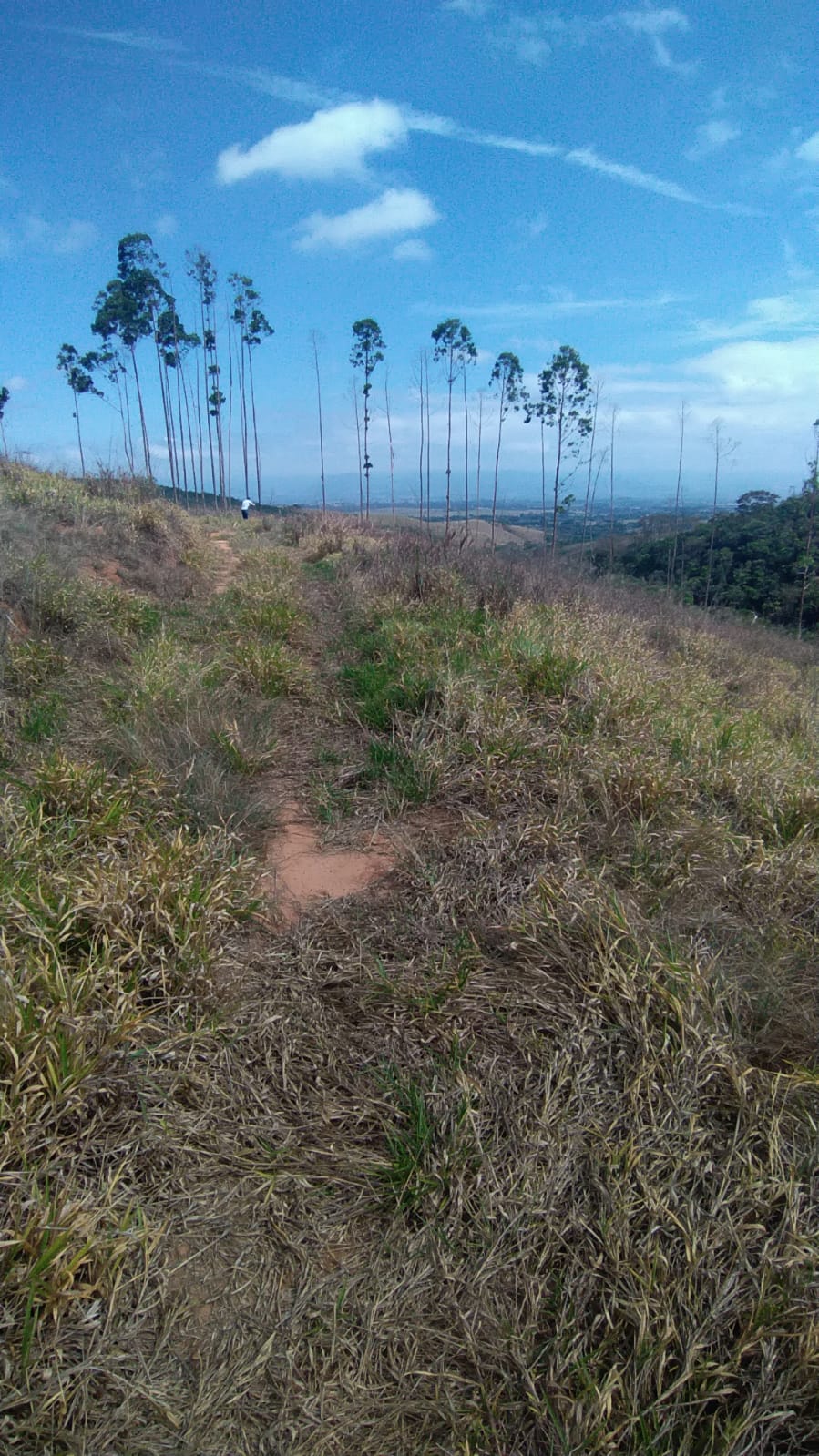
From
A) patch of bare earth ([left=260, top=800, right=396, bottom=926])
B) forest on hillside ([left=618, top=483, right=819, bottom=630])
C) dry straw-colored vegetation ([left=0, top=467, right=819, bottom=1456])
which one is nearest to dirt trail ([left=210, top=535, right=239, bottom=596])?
dry straw-colored vegetation ([left=0, top=467, right=819, bottom=1456])

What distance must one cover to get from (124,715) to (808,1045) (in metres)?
3.72

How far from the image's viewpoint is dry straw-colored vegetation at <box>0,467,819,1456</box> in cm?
136

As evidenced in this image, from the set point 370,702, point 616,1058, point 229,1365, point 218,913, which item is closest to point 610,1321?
point 616,1058

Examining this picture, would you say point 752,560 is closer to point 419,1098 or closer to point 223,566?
point 223,566

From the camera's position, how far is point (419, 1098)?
1882mm

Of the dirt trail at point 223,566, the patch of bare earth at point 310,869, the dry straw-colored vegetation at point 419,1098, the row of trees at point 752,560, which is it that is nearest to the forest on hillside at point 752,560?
the row of trees at point 752,560

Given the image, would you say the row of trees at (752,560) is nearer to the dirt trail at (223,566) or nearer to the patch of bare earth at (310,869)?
the dirt trail at (223,566)

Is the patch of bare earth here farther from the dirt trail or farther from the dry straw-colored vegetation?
the dirt trail


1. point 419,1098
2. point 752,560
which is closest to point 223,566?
point 419,1098

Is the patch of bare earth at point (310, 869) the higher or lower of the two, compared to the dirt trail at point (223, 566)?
lower

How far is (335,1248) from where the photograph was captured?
1.65 meters

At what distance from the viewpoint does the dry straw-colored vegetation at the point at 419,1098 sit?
53.6 inches

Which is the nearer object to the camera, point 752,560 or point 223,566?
point 223,566

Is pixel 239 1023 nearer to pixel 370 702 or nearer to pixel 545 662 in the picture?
pixel 370 702
